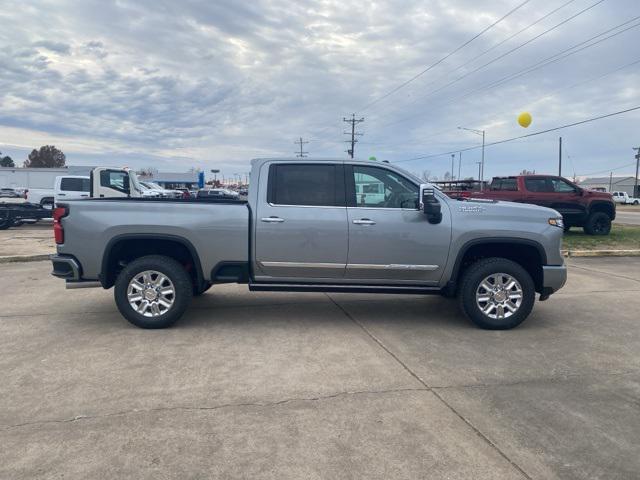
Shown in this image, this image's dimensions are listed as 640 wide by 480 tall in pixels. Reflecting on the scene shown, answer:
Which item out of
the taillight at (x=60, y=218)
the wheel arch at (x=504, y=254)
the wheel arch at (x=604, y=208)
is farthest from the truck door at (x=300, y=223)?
the wheel arch at (x=604, y=208)

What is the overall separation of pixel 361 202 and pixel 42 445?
149 inches

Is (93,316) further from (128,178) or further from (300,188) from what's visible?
(128,178)

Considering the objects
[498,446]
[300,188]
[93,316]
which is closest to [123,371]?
[93,316]

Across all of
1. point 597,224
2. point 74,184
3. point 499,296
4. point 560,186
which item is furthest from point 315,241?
point 74,184

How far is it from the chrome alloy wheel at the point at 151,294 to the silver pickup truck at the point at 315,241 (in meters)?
0.01

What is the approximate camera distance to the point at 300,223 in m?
5.60

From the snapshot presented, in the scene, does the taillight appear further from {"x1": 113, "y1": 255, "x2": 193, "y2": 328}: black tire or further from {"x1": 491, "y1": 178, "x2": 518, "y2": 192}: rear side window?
{"x1": 491, "y1": 178, "x2": 518, "y2": 192}: rear side window

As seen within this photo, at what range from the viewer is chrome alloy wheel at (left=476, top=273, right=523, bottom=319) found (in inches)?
226

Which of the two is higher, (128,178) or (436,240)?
(128,178)

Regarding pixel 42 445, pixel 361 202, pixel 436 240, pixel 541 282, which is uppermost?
pixel 361 202

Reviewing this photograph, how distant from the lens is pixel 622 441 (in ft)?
10.9

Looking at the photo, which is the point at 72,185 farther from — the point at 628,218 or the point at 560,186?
the point at 628,218

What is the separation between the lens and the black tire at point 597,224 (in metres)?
15.2

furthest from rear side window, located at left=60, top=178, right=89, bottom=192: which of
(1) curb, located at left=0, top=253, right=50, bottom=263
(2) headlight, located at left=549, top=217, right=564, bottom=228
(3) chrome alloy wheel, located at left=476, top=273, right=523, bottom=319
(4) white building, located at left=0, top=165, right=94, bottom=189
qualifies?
(4) white building, located at left=0, top=165, right=94, bottom=189
